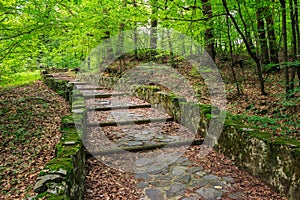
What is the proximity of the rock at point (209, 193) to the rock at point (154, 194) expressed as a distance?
512mm

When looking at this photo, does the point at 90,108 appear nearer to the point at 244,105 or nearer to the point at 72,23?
the point at 72,23

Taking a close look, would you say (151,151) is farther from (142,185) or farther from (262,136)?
(262,136)

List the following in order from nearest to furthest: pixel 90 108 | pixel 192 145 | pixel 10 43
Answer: pixel 192 145, pixel 10 43, pixel 90 108

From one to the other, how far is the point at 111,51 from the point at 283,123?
35.9 feet

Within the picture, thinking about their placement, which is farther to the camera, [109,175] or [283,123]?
[283,123]

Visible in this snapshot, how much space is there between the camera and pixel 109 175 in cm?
371

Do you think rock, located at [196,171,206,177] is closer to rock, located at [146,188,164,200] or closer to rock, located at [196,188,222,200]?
rock, located at [196,188,222,200]

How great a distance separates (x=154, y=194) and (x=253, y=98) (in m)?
5.03

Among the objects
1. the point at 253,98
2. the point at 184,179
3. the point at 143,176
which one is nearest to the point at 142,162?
the point at 143,176

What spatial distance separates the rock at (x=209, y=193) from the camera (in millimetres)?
3089

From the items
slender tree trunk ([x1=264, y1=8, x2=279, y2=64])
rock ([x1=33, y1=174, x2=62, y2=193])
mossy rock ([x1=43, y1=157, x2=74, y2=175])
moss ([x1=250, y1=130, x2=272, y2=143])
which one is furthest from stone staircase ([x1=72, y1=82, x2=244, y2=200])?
slender tree trunk ([x1=264, y1=8, x2=279, y2=64])

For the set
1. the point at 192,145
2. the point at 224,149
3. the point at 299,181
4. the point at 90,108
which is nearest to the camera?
the point at 299,181

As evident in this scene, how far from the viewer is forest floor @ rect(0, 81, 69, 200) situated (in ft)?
11.8

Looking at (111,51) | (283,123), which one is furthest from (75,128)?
(111,51)
